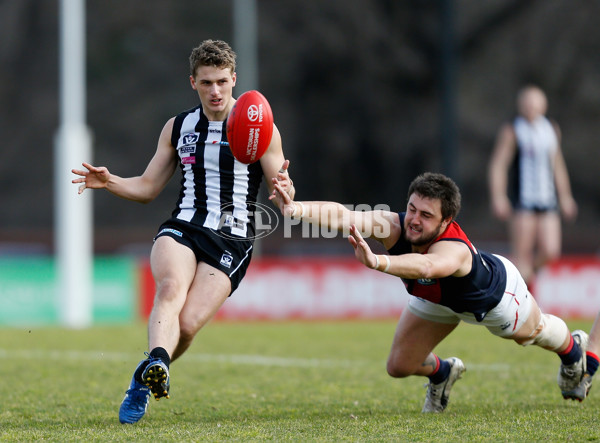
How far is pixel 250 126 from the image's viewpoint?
5414 mm

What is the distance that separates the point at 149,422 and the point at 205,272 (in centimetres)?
87

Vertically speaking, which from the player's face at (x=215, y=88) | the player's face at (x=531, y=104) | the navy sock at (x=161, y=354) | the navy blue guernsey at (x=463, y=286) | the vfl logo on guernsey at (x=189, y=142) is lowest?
the navy sock at (x=161, y=354)

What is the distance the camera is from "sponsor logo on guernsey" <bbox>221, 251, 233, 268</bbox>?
5.70 metres

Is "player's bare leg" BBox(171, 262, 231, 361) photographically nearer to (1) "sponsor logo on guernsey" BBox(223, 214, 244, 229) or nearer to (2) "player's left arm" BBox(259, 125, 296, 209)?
(1) "sponsor logo on guernsey" BBox(223, 214, 244, 229)

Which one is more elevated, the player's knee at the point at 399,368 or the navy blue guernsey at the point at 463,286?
the navy blue guernsey at the point at 463,286

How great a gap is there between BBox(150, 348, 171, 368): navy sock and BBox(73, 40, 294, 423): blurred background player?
265 mm

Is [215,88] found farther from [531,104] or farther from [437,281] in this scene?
[531,104]

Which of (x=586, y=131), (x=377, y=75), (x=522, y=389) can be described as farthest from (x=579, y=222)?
(x=522, y=389)

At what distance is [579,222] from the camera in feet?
90.5

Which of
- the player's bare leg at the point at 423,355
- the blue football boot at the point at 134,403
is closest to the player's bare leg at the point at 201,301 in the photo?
the blue football boot at the point at 134,403

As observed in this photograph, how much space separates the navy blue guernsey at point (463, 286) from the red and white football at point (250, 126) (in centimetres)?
86

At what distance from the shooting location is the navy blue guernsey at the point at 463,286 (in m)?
5.30

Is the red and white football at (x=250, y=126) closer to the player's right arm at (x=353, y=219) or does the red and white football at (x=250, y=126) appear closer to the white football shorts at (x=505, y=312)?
the player's right arm at (x=353, y=219)

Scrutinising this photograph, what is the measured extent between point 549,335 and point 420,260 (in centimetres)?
124
